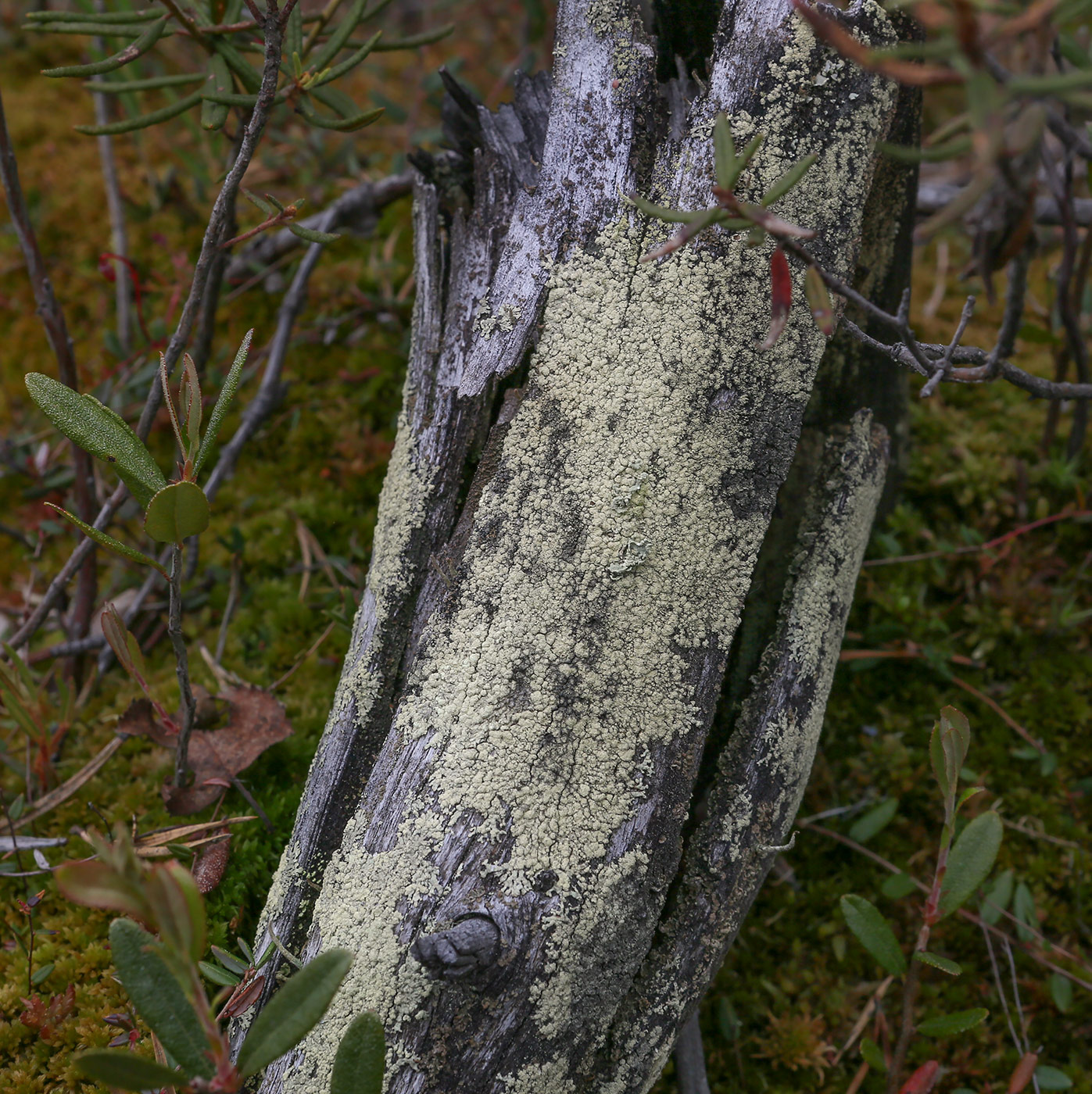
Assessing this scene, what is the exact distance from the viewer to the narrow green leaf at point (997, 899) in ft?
7.58

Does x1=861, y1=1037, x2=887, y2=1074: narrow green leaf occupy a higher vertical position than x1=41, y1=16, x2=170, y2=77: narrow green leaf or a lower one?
lower

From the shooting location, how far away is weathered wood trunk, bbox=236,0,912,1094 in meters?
1.65

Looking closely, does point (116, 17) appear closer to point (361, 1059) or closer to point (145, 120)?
point (145, 120)

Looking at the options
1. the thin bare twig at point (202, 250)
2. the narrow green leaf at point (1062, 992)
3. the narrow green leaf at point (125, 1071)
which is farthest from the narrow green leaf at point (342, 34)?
the narrow green leaf at point (1062, 992)

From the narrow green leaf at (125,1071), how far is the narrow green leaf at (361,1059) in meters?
0.26

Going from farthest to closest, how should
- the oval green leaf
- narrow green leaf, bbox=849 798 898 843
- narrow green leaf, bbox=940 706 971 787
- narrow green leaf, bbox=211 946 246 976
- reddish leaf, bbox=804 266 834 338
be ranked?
1. narrow green leaf, bbox=849 798 898 843
2. narrow green leaf, bbox=211 946 246 976
3. narrow green leaf, bbox=940 706 971 787
4. the oval green leaf
5. reddish leaf, bbox=804 266 834 338

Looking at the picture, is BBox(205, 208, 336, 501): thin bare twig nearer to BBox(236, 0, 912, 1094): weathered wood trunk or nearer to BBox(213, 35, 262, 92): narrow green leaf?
BBox(213, 35, 262, 92): narrow green leaf

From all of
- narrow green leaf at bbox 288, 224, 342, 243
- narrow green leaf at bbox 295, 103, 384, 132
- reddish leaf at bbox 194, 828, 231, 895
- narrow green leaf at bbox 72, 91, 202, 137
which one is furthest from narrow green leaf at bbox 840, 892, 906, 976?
narrow green leaf at bbox 72, 91, 202, 137

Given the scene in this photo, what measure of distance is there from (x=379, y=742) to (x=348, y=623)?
0.64 metres

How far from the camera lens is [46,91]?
4.12 m

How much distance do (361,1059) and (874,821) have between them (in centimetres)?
160

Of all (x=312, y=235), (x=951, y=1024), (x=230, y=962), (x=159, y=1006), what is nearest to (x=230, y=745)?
(x=230, y=962)

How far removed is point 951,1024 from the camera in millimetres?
1815

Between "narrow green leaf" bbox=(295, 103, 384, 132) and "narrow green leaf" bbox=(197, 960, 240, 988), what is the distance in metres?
1.96
